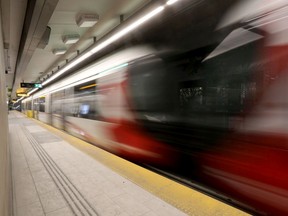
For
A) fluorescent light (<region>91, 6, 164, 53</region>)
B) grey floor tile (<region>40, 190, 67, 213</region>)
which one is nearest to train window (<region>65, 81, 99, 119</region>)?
fluorescent light (<region>91, 6, 164, 53</region>)

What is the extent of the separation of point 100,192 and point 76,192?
336mm

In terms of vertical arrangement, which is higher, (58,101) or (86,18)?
(86,18)

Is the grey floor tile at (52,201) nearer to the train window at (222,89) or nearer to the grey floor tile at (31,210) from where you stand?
the grey floor tile at (31,210)

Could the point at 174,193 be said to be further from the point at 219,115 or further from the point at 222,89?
the point at 222,89

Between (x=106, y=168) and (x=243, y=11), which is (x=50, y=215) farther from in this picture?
(x=243, y=11)

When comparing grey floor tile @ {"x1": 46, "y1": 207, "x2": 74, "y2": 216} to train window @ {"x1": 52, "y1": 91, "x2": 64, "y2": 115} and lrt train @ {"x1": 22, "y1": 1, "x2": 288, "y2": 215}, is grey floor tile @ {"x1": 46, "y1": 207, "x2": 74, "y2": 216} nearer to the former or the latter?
lrt train @ {"x1": 22, "y1": 1, "x2": 288, "y2": 215}

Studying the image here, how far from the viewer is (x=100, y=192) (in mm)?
2586

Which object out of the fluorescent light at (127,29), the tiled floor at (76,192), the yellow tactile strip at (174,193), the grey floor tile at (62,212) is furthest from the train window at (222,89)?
the grey floor tile at (62,212)

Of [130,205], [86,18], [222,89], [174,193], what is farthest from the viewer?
[86,18]

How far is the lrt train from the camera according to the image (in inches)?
67.1

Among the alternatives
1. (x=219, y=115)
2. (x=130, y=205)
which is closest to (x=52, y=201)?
(x=130, y=205)

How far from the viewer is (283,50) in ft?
5.36

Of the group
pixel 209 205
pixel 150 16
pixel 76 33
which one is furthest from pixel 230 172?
pixel 76 33

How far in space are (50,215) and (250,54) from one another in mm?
2767
